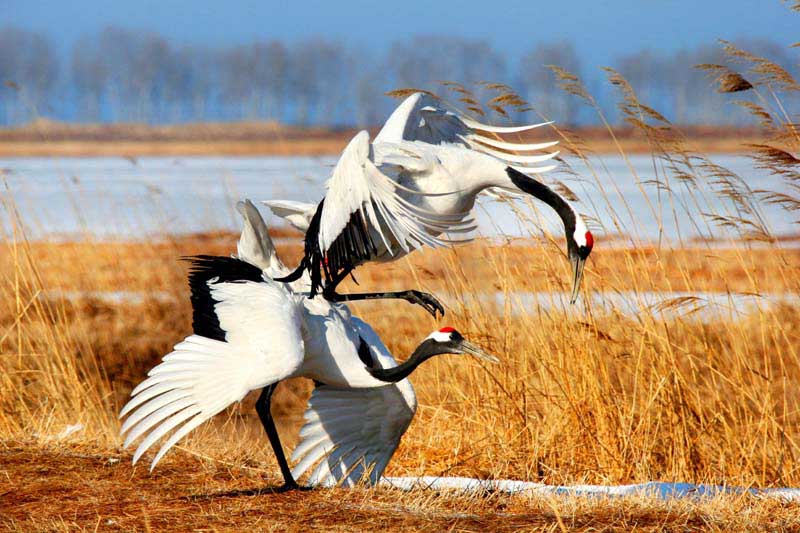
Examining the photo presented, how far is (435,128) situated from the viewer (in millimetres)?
5422

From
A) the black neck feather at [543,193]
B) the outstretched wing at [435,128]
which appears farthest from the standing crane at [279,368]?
the outstretched wing at [435,128]

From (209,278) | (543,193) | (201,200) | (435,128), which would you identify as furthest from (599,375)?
(201,200)

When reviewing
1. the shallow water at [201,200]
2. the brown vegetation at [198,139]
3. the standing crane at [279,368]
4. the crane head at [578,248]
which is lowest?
the brown vegetation at [198,139]

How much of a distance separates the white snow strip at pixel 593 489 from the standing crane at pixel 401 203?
2.59 feet

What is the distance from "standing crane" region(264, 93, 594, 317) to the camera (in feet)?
14.4

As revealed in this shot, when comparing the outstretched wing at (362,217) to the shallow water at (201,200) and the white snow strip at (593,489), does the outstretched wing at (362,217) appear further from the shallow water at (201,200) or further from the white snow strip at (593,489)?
the shallow water at (201,200)

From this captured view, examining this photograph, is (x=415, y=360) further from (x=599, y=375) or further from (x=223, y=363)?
(x=599, y=375)

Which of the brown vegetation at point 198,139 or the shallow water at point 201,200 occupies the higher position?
the shallow water at point 201,200

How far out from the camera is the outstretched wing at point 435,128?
16.9 ft

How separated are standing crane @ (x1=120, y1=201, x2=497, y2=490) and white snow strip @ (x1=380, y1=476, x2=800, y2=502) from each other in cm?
29

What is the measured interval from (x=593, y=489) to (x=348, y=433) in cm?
111

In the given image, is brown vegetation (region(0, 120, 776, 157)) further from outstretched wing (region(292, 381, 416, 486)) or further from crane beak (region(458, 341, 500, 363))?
crane beak (region(458, 341, 500, 363))

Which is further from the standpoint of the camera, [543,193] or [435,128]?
[435,128]

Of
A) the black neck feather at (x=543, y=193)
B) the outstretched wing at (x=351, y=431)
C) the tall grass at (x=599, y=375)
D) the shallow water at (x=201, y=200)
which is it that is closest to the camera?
the black neck feather at (x=543, y=193)
